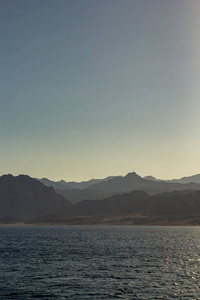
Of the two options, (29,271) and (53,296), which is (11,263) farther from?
(53,296)

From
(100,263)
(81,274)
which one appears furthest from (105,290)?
(100,263)

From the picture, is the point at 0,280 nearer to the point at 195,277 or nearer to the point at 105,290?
the point at 105,290

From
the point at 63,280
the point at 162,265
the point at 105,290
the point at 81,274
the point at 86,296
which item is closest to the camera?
the point at 86,296

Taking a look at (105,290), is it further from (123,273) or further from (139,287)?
(123,273)

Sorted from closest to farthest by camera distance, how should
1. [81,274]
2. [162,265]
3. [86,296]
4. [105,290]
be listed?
1. [86,296]
2. [105,290]
3. [81,274]
4. [162,265]

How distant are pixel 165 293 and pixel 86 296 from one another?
1186 centimetres

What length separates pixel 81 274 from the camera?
65312 mm

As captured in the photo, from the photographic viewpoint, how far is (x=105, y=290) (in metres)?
51.6

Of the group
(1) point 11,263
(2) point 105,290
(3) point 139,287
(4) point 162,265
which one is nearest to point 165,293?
(3) point 139,287

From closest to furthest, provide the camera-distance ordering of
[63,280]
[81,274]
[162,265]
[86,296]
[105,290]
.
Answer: [86,296]
[105,290]
[63,280]
[81,274]
[162,265]

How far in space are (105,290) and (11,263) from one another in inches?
1498

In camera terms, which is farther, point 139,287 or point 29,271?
point 29,271

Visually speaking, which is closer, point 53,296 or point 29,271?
point 53,296

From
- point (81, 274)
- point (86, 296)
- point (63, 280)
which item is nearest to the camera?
point (86, 296)
